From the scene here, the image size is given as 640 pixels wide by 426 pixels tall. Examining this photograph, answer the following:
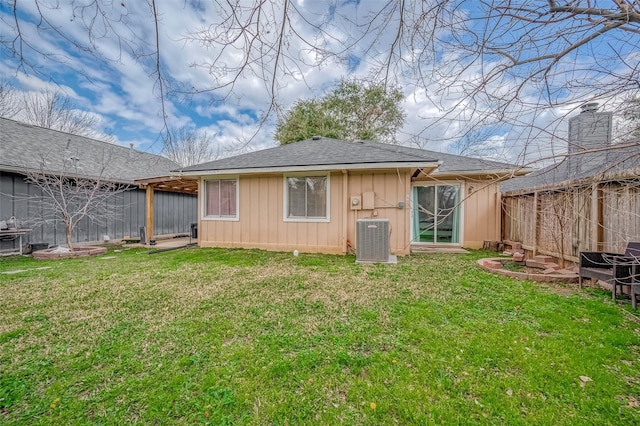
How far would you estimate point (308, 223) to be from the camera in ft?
24.3

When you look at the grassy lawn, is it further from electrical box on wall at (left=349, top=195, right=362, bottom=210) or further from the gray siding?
the gray siding

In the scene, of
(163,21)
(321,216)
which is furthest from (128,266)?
(163,21)

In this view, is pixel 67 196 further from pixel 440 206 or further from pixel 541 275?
pixel 541 275

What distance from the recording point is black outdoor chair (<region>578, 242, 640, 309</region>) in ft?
11.0

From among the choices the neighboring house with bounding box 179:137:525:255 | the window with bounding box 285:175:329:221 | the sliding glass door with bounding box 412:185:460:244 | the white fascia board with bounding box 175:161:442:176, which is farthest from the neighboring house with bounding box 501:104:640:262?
the window with bounding box 285:175:329:221

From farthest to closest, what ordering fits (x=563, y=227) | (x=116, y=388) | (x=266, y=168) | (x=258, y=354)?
(x=266, y=168)
(x=563, y=227)
(x=258, y=354)
(x=116, y=388)

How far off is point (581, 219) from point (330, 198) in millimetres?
4976

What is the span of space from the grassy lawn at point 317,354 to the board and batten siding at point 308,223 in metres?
2.89

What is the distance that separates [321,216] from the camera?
7.32 meters

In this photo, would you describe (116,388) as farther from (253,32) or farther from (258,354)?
(253,32)

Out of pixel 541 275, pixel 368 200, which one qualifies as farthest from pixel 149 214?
pixel 541 275

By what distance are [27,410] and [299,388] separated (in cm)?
171

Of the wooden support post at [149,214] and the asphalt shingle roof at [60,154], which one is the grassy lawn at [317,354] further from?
the asphalt shingle roof at [60,154]

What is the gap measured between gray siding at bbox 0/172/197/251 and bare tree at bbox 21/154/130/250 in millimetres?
154
